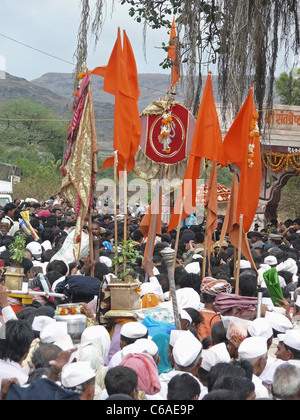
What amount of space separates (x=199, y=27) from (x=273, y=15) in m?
1.18

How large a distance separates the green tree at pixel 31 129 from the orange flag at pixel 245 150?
4450 centimetres

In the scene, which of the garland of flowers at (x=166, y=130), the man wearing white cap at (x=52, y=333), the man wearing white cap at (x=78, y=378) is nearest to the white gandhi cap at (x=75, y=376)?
the man wearing white cap at (x=78, y=378)

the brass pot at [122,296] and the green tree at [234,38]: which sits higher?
the green tree at [234,38]

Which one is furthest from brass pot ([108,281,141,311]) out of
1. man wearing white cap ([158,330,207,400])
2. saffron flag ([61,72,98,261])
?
saffron flag ([61,72,98,261])

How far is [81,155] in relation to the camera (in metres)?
8.38

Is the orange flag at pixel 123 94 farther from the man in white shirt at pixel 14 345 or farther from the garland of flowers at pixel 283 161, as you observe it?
the garland of flowers at pixel 283 161

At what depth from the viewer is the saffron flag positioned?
8.33 meters

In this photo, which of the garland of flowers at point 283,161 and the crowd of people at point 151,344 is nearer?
the crowd of people at point 151,344

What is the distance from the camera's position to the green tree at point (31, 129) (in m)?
54.2

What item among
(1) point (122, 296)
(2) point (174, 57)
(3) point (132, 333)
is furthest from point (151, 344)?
(2) point (174, 57)

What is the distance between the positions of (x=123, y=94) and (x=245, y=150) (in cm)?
154

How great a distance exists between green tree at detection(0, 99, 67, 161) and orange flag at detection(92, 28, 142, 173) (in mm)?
44419

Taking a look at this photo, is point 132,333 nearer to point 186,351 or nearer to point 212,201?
point 186,351

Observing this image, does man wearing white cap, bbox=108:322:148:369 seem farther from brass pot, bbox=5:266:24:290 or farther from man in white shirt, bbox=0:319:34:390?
brass pot, bbox=5:266:24:290
